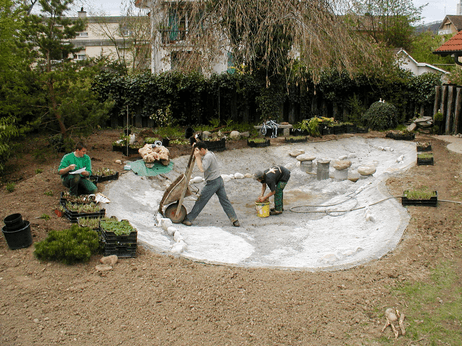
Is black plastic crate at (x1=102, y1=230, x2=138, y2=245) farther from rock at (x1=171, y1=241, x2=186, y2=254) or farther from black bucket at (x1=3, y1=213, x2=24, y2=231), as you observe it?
black bucket at (x1=3, y1=213, x2=24, y2=231)

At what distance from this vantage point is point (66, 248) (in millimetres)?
5449

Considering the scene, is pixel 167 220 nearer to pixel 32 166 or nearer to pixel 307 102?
pixel 32 166

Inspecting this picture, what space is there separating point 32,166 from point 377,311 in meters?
9.16

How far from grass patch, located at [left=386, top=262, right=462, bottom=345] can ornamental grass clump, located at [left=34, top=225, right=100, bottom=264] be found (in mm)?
4058

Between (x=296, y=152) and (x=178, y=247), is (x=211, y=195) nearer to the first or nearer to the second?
(x=178, y=247)

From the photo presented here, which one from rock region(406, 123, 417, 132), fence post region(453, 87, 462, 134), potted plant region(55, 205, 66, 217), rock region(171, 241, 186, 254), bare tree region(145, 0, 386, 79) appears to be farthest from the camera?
rock region(406, 123, 417, 132)

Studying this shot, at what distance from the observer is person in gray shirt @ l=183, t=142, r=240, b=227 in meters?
7.93

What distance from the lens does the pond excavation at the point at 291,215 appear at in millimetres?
6371

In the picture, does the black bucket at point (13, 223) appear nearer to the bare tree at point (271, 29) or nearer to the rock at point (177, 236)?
the rock at point (177, 236)

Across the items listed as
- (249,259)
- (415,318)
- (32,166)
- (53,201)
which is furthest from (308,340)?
(32,166)

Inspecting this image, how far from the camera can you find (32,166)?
412 inches

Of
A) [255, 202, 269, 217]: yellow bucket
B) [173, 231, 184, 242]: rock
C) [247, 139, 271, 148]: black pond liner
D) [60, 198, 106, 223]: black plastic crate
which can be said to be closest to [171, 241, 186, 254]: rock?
[173, 231, 184, 242]: rock

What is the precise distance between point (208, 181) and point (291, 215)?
2.17m

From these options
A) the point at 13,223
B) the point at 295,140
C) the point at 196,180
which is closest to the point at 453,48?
the point at 295,140
